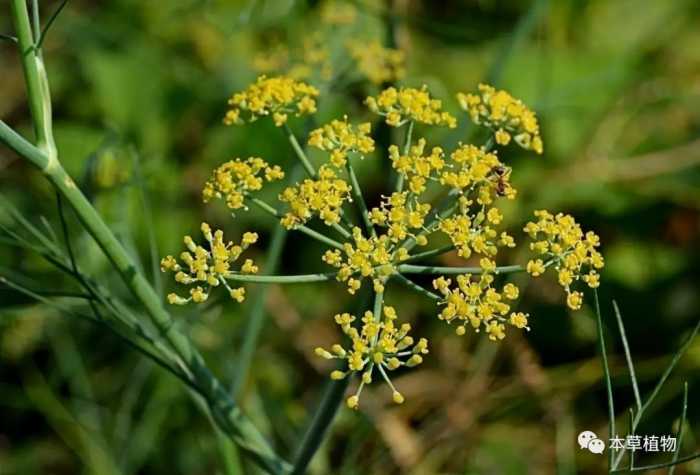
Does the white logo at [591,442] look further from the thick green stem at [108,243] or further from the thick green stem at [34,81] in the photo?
the thick green stem at [34,81]

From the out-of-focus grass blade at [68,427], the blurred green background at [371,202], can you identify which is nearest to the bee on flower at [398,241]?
the blurred green background at [371,202]

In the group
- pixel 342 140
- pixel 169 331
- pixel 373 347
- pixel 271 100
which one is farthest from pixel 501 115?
pixel 169 331

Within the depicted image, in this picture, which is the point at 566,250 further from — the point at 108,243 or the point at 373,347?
the point at 108,243

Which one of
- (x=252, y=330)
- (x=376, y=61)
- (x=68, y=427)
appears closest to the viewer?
(x=252, y=330)

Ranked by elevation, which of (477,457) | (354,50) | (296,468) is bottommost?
(296,468)

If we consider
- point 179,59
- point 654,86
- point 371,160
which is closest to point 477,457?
point 371,160

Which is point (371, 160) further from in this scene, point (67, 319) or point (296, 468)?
point (296, 468)
